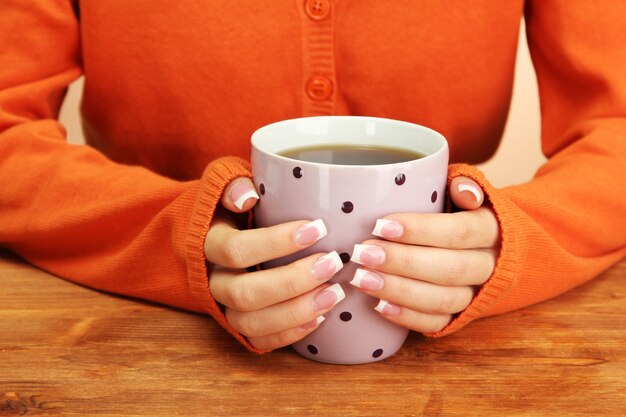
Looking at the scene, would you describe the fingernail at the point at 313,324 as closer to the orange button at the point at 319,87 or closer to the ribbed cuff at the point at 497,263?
the ribbed cuff at the point at 497,263

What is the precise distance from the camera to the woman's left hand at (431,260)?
1.58ft

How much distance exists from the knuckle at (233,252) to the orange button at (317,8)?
404 mm

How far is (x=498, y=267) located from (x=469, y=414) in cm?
12

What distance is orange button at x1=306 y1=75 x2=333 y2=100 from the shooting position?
Result: 2.80 feet

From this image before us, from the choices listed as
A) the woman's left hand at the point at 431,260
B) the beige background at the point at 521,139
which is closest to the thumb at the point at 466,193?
the woman's left hand at the point at 431,260

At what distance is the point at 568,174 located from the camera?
26.9 inches

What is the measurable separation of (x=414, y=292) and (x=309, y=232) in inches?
3.6

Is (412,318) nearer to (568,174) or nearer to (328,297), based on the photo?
(328,297)

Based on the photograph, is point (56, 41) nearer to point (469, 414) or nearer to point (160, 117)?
point (160, 117)

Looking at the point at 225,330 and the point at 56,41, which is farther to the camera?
the point at 56,41

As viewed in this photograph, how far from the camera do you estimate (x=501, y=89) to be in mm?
949

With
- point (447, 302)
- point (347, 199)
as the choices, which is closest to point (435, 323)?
point (447, 302)

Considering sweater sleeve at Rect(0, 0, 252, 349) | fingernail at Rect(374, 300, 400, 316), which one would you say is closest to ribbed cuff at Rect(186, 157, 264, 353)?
sweater sleeve at Rect(0, 0, 252, 349)

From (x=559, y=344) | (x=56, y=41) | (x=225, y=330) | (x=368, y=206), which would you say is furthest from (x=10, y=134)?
(x=559, y=344)
